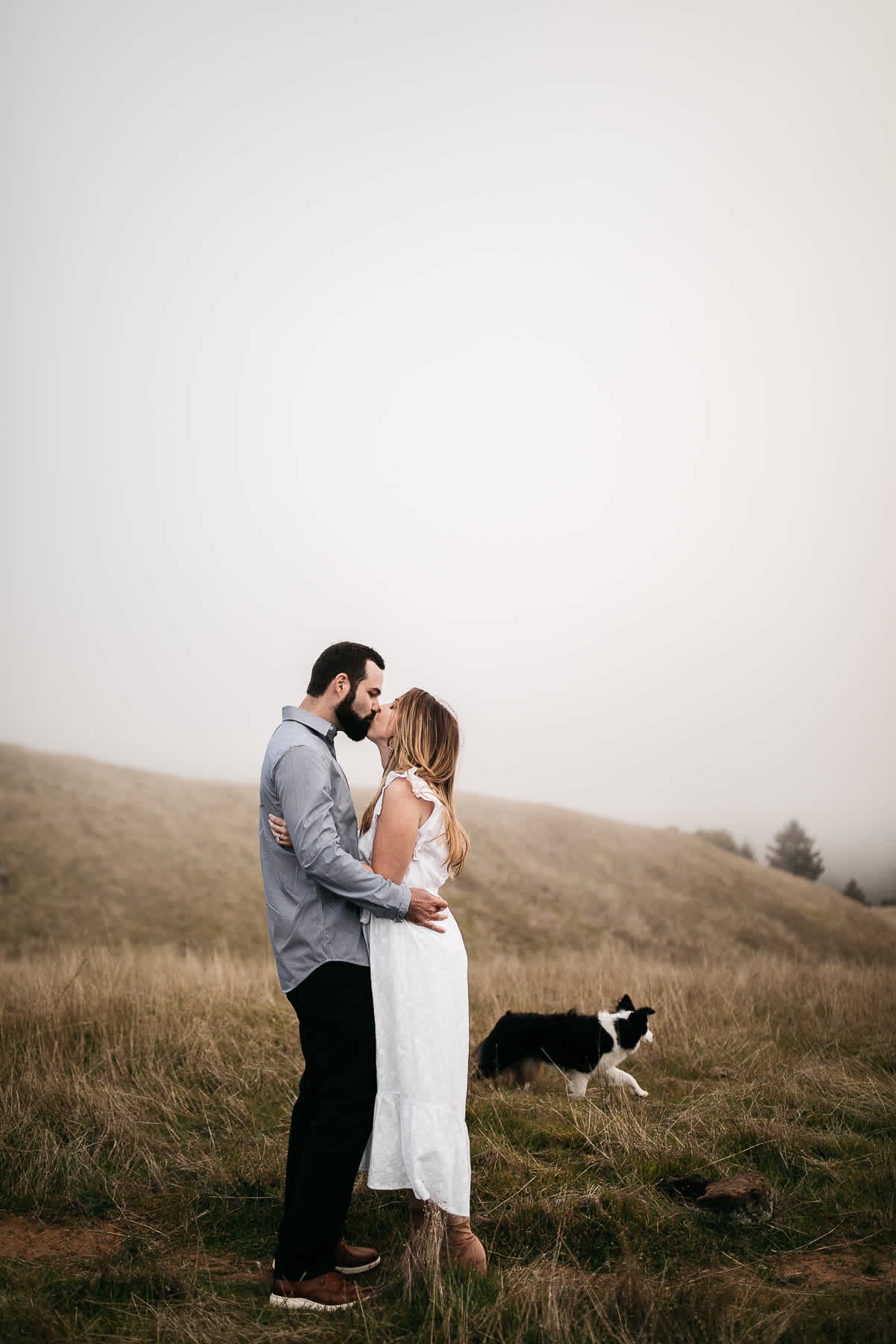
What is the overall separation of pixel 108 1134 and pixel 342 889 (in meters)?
3.71

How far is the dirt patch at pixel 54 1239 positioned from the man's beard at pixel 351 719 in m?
2.96

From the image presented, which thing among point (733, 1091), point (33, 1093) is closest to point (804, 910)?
point (733, 1091)

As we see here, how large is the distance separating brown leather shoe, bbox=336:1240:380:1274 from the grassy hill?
68.5 feet

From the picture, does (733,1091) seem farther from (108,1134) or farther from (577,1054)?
(108,1134)

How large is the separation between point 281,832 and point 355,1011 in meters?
0.93

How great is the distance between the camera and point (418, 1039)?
4234 mm

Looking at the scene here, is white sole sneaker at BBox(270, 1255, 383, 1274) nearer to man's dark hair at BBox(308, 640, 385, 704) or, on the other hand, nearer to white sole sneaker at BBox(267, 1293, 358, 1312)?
white sole sneaker at BBox(267, 1293, 358, 1312)

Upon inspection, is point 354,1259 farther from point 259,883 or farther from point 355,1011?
point 259,883

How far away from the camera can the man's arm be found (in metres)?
4.11

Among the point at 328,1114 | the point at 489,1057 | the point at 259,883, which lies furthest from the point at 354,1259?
the point at 259,883

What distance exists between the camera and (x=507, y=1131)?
6.52 m

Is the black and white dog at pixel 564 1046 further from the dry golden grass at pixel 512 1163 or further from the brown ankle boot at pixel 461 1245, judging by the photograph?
the brown ankle boot at pixel 461 1245

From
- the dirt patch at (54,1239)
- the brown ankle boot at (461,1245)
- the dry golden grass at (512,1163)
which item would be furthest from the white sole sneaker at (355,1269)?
the dirt patch at (54,1239)

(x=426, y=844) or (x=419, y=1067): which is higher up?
(x=426, y=844)
